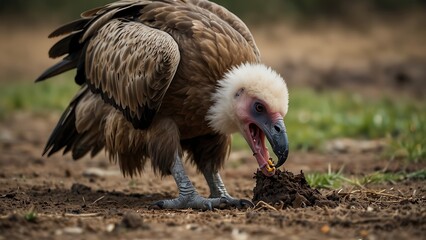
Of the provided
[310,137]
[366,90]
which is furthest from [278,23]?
[310,137]

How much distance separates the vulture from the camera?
6039 mm

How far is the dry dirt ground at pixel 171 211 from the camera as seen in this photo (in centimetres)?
468

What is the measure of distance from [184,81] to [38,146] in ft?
→ 15.0

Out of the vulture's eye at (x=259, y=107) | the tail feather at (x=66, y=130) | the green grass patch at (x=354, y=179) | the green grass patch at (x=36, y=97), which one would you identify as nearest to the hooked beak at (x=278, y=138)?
the vulture's eye at (x=259, y=107)

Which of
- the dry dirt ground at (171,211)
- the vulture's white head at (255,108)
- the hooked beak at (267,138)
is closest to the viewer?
the dry dirt ground at (171,211)

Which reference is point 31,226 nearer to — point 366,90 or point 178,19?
point 178,19

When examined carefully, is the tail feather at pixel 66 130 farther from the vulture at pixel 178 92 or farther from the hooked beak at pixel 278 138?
the hooked beak at pixel 278 138

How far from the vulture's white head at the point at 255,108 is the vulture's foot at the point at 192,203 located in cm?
46

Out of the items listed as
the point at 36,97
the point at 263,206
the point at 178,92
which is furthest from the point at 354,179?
the point at 36,97

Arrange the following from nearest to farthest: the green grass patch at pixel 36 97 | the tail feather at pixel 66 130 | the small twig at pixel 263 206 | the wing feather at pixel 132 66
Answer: the small twig at pixel 263 206
the wing feather at pixel 132 66
the tail feather at pixel 66 130
the green grass patch at pixel 36 97

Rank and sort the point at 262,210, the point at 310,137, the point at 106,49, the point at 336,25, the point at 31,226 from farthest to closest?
1. the point at 336,25
2. the point at 310,137
3. the point at 106,49
4. the point at 262,210
5. the point at 31,226

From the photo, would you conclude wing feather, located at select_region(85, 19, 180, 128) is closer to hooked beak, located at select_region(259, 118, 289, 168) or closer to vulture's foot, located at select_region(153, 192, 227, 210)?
vulture's foot, located at select_region(153, 192, 227, 210)

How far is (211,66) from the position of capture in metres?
6.25

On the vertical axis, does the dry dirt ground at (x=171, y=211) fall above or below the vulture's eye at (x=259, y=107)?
below
